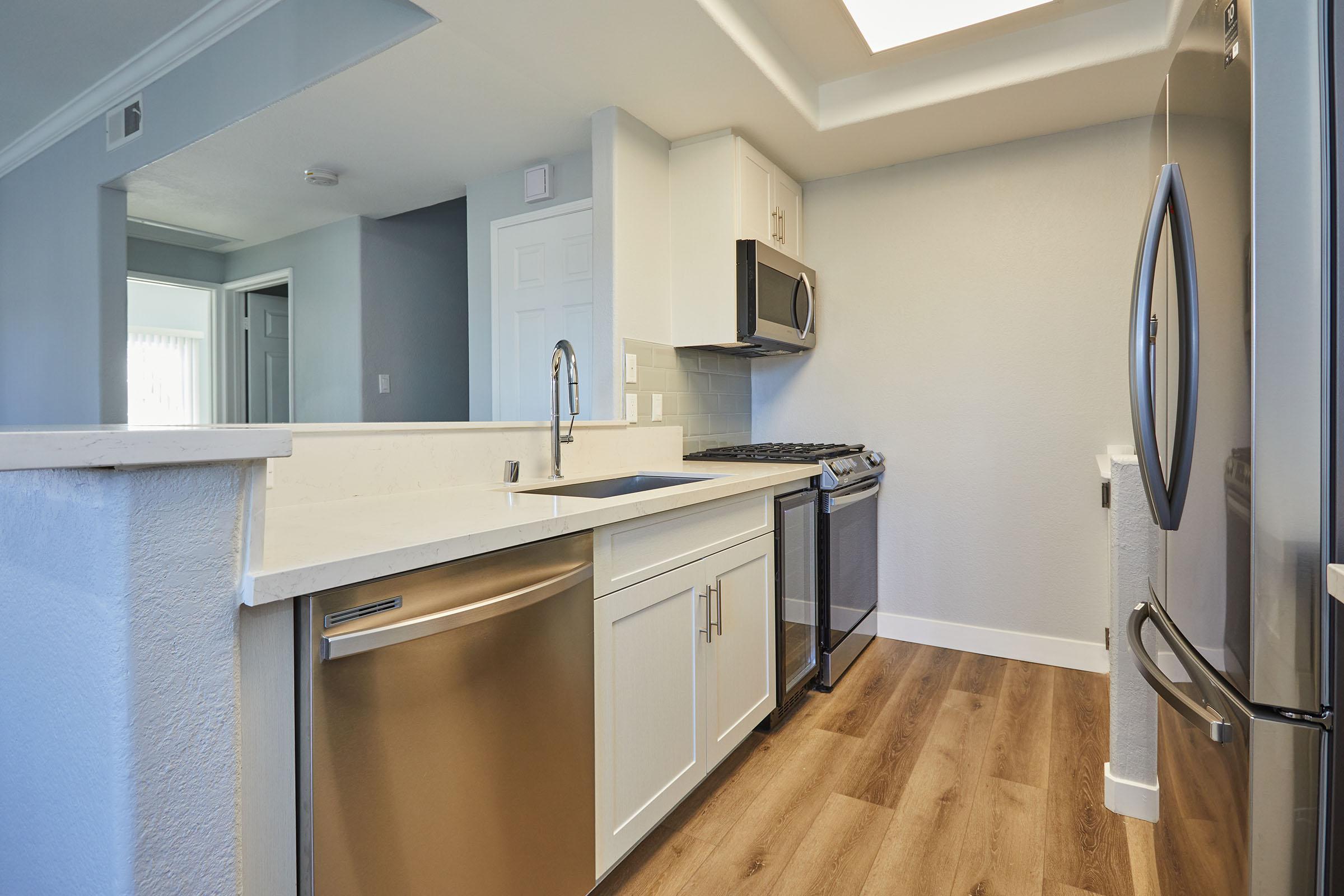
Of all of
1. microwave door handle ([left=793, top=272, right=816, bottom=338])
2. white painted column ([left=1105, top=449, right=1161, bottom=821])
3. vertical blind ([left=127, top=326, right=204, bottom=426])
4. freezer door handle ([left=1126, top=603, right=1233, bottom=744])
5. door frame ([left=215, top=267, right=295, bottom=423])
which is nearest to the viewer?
freezer door handle ([left=1126, top=603, right=1233, bottom=744])

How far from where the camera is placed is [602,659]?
1403 millimetres

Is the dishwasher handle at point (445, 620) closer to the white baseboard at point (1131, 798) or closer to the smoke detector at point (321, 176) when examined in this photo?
the white baseboard at point (1131, 798)

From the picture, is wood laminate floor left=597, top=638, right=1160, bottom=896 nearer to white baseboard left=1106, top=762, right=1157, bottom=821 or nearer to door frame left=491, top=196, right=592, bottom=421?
white baseboard left=1106, top=762, right=1157, bottom=821

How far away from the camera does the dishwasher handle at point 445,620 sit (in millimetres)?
880

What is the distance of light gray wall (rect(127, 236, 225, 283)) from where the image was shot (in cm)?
458

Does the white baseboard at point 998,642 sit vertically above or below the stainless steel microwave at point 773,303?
below

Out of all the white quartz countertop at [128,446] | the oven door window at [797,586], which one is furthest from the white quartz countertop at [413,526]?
the oven door window at [797,586]

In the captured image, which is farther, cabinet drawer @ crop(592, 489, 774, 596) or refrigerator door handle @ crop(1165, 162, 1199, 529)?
cabinet drawer @ crop(592, 489, 774, 596)

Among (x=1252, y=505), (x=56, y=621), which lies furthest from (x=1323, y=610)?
(x=56, y=621)

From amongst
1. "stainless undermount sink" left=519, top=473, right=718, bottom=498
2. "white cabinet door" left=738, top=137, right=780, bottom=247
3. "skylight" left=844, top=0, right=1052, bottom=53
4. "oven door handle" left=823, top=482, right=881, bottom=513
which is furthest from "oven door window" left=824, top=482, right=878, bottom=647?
A: "skylight" left=844, top=0, right=1052, bottom=53

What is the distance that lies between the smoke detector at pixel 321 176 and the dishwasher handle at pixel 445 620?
3.15 m

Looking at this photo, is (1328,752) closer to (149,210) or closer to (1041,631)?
(1041,631)

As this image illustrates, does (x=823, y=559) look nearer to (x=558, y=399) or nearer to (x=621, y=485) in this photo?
(x=621, y=485)

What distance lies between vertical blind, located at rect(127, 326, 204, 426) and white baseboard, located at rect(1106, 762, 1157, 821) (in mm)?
5758
